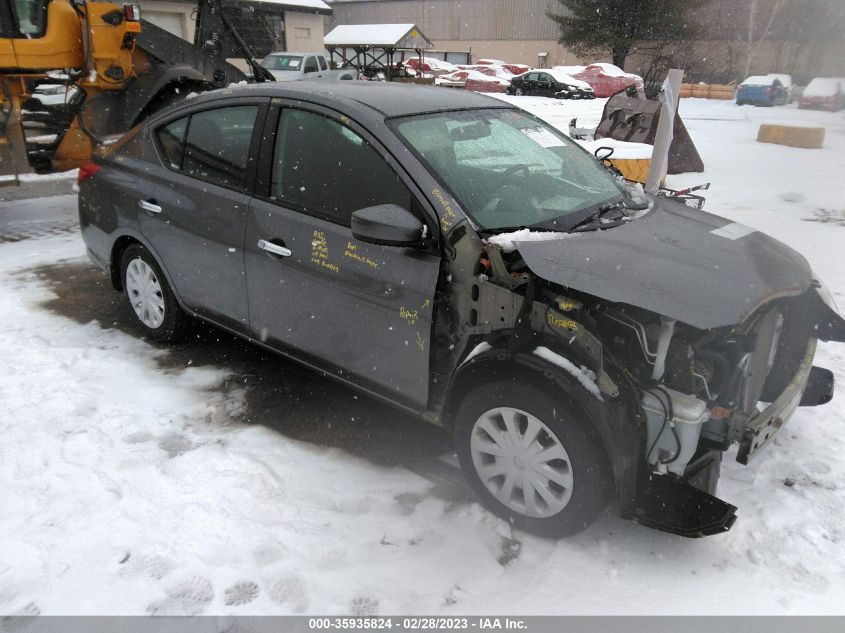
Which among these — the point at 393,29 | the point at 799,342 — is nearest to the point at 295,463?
the point at 799,342

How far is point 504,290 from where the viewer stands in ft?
8.84

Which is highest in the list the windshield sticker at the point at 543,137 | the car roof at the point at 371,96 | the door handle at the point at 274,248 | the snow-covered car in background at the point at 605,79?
the snow-covered car in background at the point at 605,79

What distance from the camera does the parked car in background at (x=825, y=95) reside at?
23141 millimetres

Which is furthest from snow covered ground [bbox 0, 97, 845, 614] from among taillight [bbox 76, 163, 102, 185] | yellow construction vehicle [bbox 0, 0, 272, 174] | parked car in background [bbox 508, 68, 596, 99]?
parked car in background [bbox 508, 68, 596, 99]

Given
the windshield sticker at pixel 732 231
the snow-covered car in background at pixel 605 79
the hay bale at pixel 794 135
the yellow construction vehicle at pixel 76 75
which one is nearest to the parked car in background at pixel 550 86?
the snow-covered car in background at pixel 605 79

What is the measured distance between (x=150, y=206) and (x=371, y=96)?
1.68m

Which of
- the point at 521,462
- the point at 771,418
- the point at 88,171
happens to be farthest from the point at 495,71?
the point at 521,462

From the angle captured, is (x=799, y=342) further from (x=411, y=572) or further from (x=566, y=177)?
(x=411, y=572)

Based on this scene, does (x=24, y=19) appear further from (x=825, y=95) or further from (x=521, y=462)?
(x=825, y=95)

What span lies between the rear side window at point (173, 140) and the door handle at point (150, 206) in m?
→ 0.27

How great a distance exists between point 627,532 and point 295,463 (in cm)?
163

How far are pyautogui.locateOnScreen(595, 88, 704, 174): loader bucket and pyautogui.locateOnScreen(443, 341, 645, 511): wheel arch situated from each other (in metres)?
9.11

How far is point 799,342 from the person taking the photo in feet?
10.4

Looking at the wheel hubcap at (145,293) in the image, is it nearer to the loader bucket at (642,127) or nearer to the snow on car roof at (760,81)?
the loader bucket at (642,127)
